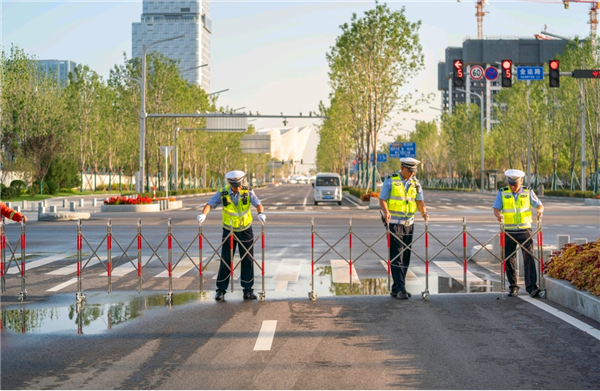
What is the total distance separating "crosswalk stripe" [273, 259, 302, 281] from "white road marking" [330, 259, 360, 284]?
0.67m

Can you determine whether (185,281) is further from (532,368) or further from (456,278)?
(532,368)

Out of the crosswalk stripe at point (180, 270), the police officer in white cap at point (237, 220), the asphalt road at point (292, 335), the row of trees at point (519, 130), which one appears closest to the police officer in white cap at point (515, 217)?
the asphalt road at point (292, 335)

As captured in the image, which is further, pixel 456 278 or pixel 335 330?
pixel 456 278

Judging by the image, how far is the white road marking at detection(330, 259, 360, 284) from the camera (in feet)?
43.7

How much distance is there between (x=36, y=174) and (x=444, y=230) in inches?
1782

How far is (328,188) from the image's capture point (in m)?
49.2

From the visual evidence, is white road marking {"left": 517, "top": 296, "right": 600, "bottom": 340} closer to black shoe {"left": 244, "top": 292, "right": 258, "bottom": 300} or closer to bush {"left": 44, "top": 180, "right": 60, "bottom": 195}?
black shoe {"left": 244, "top": 292, "right": 258, "bottom": 300}

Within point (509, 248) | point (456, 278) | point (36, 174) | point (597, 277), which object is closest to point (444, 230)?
point (456, 278)

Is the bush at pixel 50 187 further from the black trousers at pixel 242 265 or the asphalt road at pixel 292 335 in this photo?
the black trousers at pixel 242 265

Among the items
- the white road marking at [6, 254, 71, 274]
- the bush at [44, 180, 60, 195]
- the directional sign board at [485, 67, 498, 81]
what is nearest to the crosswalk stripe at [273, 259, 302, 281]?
the white road marking at [6, 254, 71, 274]

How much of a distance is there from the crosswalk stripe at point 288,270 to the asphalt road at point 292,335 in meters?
0.07

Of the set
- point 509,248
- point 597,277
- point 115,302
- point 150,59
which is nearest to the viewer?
point 597,277

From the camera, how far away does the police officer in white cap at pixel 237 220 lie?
11.2m

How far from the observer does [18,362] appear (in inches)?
289
